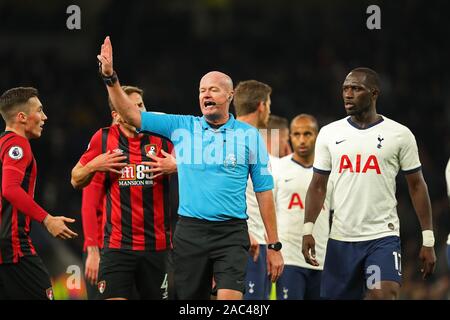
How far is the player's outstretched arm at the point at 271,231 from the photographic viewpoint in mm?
6598

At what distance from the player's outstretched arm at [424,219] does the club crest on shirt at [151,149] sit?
6.43 ft

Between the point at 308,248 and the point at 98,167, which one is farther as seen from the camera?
the point at 308,248

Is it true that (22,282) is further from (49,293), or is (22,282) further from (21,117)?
(21,117)

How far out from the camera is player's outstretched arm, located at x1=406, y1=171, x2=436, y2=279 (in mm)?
6980

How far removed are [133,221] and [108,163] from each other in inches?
18.9

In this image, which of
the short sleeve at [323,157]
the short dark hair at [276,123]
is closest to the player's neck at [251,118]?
Answer: the short dark hair at [276,123]

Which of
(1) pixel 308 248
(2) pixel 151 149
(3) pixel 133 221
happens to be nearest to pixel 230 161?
(2) pixel 151 149

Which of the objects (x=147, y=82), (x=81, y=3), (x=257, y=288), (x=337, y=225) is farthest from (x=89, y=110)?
(x=337, y=225)

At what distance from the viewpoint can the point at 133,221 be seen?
22.9 ft

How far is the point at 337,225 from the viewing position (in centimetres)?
720

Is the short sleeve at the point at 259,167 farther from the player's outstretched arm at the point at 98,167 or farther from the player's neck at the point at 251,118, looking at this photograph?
the player's neck at the point at 251,118

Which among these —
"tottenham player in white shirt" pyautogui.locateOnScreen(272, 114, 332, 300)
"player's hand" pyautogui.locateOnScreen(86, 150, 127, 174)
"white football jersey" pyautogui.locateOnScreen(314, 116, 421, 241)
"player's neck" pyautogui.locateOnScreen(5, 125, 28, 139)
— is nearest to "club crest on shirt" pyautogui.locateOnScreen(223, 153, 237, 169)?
"player's hand" pyautogui.locateOnScreen(86, 150, 127, 174)

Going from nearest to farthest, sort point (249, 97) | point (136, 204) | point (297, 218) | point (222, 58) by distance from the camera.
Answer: point (136, 204) < point (249, 97) < point (297, 218) < point (222, 58)

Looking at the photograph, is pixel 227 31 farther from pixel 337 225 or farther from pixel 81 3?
pixel 337 225
